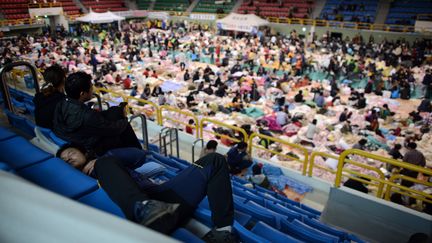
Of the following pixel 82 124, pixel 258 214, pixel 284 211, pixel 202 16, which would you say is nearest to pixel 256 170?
pixel 284 211

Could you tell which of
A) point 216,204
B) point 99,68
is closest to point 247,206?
point 216,204

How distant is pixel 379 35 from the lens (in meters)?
22.7

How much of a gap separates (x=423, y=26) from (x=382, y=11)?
4.89m

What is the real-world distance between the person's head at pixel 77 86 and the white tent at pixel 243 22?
19664 millimetres

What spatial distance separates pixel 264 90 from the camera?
46.0ft

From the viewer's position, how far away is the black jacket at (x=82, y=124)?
10.1 ft

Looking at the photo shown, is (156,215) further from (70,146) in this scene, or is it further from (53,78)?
(53,78)

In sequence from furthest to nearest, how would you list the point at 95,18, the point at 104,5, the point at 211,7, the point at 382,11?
the point at 104,5 → the point at 211,7 → the point at 382,11 → the point at 95,18

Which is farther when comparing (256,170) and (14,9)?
Result: (14,9)

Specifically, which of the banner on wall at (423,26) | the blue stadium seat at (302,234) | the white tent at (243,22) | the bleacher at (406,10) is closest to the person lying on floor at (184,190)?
the blue stadium seat at (302,234)

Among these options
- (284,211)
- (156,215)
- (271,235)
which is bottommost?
(284,211)

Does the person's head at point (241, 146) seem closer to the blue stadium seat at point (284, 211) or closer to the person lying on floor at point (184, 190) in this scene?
the blue stadium seat at point (284, 211)

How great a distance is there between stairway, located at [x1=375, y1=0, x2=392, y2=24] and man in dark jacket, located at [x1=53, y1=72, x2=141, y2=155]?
26.9 meters

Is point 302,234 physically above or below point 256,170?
above
